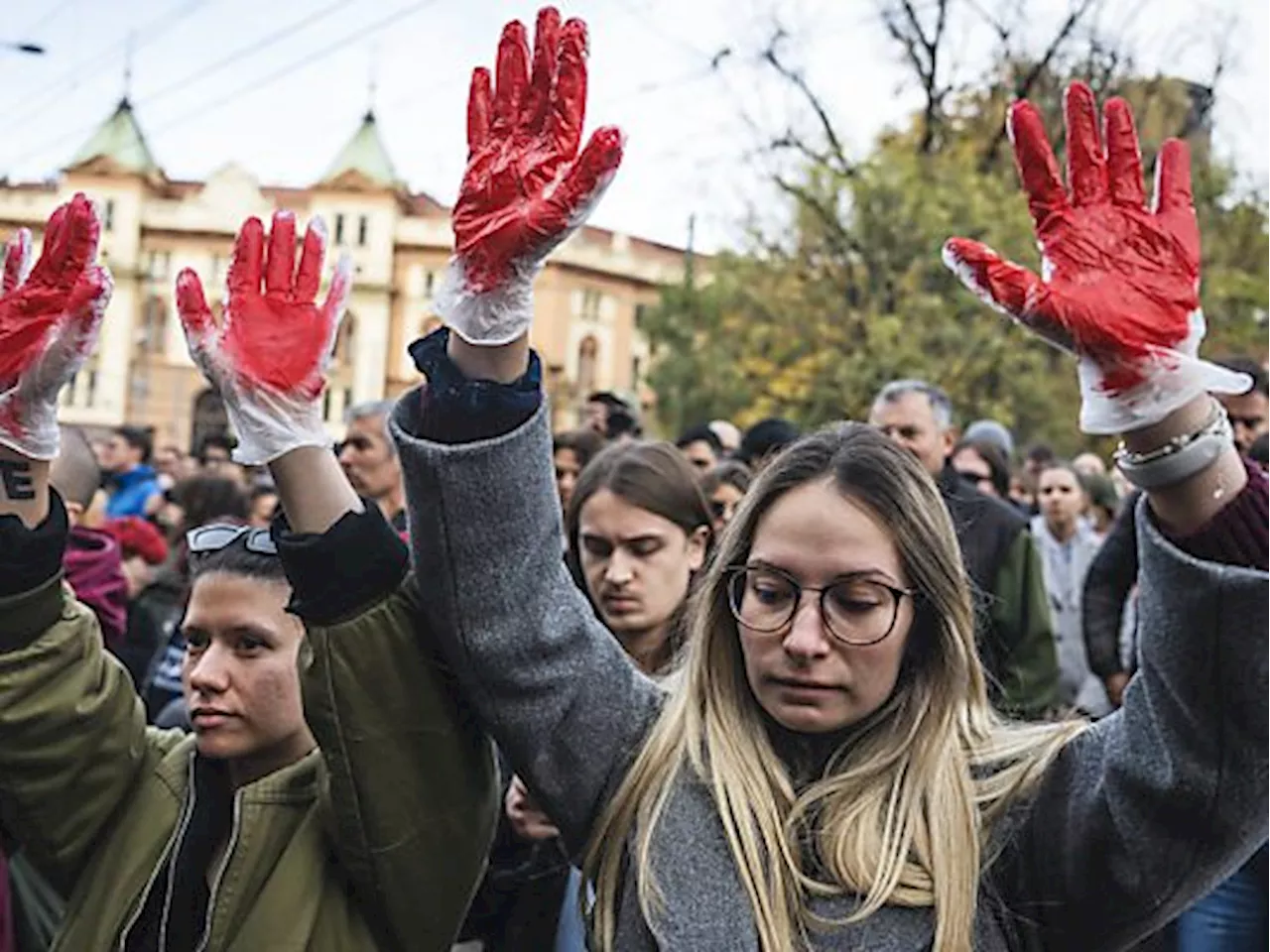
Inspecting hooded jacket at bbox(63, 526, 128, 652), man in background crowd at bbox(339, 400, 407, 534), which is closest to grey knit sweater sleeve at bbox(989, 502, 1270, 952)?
hooded jacket at bbox(63, 526, 128, 652)

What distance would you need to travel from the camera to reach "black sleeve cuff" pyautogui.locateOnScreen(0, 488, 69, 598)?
2.28 metres

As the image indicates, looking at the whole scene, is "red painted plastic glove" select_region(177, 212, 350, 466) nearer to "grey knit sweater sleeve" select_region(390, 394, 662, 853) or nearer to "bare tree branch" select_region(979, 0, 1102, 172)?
"grey knit sweater sleeve" select_region(390, 394, 662, 853)

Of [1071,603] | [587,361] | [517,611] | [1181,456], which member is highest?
[1181,456]

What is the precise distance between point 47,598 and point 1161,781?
1.55 metres

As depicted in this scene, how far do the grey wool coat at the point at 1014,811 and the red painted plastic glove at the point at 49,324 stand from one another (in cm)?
68

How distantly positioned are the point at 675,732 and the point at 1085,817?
497mm

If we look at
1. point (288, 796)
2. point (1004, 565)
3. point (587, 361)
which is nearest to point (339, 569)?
point (288, 796)

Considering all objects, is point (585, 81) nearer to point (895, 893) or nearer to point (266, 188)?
point (895, 893)

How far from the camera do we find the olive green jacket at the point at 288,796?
1.94m

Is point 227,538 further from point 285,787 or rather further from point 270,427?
point 270,427

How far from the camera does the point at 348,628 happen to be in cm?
191

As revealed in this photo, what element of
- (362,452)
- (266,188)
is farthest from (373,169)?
Result: (362,452)

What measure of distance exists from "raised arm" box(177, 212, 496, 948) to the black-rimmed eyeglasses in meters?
0.40

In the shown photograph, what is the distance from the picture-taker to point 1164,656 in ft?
5.54
